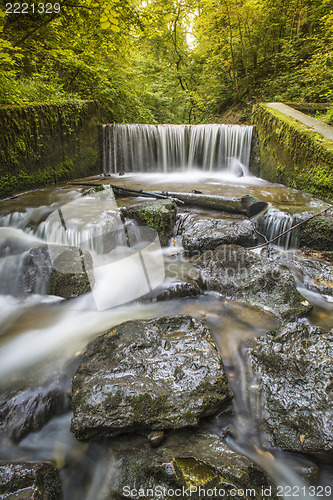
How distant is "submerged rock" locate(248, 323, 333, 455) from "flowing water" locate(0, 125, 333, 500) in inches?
4.7

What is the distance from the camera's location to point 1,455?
1.81 m

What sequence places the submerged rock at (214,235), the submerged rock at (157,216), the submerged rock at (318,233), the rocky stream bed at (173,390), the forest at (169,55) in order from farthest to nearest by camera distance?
the forest at (169,55) → the submerged rock at (157,216) → the submerged rock at (214,235) → the submerged rock at (318,233) → the rocky stream bed at (173,390)

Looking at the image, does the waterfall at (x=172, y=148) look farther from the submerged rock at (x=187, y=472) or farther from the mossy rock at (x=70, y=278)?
the submerged rock at (x=187, y=472)

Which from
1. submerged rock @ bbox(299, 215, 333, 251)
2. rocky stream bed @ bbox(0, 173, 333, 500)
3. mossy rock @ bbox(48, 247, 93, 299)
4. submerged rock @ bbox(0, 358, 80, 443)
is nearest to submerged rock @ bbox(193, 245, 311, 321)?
rocky stream bed @ bbox(0, 173, 333, 500)

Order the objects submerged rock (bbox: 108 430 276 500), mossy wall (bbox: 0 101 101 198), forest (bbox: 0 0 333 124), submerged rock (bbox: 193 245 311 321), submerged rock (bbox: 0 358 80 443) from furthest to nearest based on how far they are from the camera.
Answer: mossy wall (bbox: 0 101 101 198) → forest (bbox: 0 0 333 124) → submerged rock (bbox: 193 245 311 321) → submerged rock (bbox: 0 358 80 443) → submerged rock (bbox: 108 430 276 500)

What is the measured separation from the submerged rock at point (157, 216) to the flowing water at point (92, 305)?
0.20m

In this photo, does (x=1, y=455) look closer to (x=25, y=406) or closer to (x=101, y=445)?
(x=25, y=406)

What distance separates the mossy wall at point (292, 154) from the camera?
532 centimetres

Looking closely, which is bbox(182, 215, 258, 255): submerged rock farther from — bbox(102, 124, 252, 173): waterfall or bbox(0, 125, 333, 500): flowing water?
bbox(102, 124, 252, 173): waterfall

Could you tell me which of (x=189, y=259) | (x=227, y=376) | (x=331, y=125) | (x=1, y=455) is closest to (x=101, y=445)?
(x=1, y=455)

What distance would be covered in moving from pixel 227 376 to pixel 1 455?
194 cm

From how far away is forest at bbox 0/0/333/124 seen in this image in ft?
16.4

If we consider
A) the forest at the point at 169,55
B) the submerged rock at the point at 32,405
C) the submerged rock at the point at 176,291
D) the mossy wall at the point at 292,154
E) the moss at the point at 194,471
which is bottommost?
the submerged rock at the point at 32,405

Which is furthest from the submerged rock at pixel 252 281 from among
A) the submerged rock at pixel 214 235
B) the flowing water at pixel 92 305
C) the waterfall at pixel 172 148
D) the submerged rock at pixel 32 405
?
the waterfall at pixel 172 148
